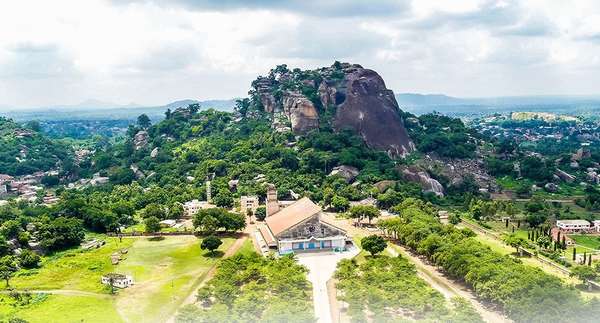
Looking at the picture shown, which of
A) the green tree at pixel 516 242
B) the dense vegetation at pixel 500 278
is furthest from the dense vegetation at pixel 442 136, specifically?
the dense vegetation at pixel 500 278

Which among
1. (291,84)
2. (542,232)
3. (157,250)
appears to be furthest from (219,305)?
(291,84)

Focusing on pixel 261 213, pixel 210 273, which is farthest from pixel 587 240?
pixel 210 273

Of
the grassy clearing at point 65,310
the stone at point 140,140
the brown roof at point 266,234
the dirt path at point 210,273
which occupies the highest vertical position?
the stone at point 140,140

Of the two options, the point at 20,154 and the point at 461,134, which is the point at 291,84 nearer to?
the point at 461,134

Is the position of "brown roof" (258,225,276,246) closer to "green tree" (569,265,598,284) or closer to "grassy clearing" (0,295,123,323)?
"grassy clearing" (0,295,123,323)

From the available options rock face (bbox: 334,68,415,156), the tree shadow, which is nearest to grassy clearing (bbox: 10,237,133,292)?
the tree shadow

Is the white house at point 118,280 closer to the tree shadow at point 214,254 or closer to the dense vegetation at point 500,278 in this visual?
the tree shadow at point 214,254

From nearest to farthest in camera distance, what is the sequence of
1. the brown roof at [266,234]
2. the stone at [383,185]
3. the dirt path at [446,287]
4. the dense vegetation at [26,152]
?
1. the dirt path at [446,287]
2. the brown roof at [266,234]
3. the stone at [383,185]
4. the dense vegetation at [26,152]
